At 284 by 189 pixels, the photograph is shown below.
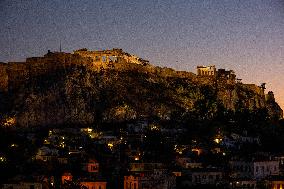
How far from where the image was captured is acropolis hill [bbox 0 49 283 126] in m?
40.3

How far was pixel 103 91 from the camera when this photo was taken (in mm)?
41750

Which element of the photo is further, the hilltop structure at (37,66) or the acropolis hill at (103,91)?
the hilltop structure at (37,66)

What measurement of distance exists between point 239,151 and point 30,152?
923cm

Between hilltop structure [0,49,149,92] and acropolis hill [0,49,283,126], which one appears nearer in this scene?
acropolis hill [0,49,283,126]

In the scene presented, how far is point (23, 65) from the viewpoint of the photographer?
4384 cm

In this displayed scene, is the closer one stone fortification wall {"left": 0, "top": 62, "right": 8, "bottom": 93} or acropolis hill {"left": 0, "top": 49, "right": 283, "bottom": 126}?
acropolis hill {"left": 0, "top": 49, "right": 283, "bottom": 126}

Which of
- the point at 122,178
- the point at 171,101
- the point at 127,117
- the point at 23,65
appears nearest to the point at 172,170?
the point at 122,178

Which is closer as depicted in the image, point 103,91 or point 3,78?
point 103,91

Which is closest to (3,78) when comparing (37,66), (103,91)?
(37,66)

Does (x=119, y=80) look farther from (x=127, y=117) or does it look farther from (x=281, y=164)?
(x=281, y=164)

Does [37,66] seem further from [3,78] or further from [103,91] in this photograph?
[103,91]

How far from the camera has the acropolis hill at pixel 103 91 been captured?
40.3m

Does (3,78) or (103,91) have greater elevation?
(3,78)

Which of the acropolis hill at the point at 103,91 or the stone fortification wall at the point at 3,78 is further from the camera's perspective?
the stone fortification wall at the point at 3,78
